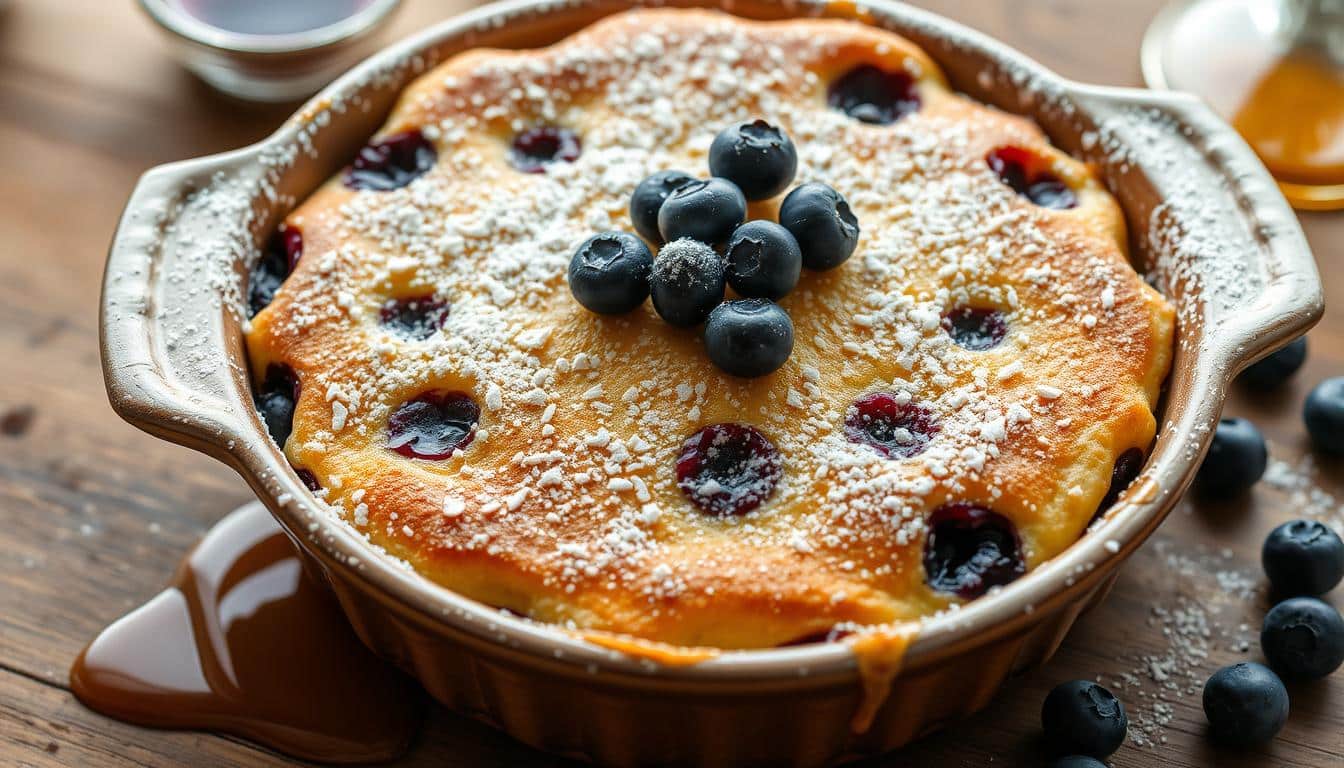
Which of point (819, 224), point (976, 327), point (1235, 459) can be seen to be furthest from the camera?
point (1235, 459)

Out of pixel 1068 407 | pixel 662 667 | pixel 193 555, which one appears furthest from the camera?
pixel 193 555

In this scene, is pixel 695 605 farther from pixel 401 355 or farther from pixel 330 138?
pixel 330 138

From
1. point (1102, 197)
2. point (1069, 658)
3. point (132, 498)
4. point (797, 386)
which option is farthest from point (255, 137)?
point (1069, 658)

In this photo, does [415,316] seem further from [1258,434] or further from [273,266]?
[1258,434]

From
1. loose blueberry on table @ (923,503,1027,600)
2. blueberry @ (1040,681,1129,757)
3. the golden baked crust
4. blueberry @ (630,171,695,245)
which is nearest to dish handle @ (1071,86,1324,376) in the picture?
the golden baked crust

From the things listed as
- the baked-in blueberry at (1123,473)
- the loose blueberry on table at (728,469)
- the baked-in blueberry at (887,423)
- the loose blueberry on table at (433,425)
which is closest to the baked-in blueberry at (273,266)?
the loose blueberry on table at (433,425)

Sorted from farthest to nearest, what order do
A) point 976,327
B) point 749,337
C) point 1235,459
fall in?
point 1235,459 < point 976,327 < point 749,337

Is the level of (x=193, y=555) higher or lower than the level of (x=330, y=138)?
lower

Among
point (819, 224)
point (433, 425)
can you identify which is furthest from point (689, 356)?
point (433, 425)
